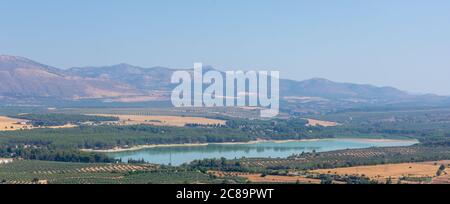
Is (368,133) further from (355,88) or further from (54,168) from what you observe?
(355,88)

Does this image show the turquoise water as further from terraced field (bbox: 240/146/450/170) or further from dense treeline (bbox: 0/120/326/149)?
terraced field (bbox: 240/146/450/170)

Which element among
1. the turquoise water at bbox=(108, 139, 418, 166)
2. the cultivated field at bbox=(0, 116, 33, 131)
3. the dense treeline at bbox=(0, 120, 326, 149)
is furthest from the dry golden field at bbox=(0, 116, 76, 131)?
the turquoise water at bbox=(108, 139, 418, 166)

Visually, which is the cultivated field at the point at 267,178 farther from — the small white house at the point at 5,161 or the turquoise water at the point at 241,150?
the small white house at the point at 5,161

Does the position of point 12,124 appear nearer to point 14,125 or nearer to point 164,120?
point 14,125

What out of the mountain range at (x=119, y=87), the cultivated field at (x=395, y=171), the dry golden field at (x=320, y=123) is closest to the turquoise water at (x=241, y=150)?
the cultivated field at (x=395, y=171)

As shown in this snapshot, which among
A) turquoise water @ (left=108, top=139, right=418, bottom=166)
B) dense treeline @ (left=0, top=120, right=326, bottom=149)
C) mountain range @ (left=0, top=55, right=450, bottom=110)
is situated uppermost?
mountain range @ (left=0, top=55, right=450, bottom=110)

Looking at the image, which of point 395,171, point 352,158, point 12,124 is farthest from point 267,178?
point 12,124
